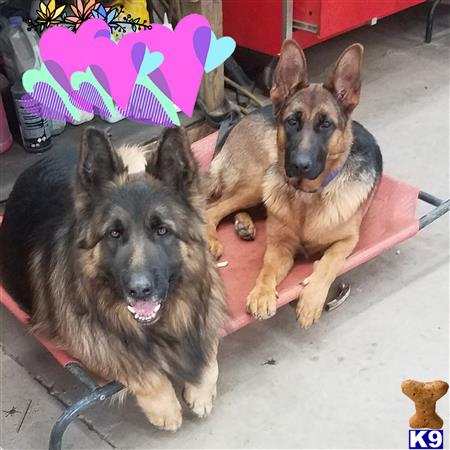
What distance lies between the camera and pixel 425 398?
2.06 meters

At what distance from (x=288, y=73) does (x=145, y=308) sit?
3.85 ft

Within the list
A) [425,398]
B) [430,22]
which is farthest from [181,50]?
[430,22]

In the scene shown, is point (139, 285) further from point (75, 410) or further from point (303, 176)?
point (303, 176)

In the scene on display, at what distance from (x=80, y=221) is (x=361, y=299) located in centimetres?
148

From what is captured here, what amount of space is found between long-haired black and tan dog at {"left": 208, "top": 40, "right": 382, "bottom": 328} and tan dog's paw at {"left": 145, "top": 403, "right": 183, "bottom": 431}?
0.48 metres

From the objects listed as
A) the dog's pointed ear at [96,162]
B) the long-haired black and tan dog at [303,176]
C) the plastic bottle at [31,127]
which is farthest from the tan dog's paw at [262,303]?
the plastic bottle at [31,127]

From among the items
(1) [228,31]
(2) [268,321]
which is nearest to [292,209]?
(2) [268,321]

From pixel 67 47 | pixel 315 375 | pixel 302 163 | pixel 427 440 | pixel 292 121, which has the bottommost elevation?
pixel 315 375

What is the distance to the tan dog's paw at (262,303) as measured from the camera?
2514 millimetres

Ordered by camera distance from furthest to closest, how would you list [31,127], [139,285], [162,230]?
[31,127] → [162,230] → [139,285]

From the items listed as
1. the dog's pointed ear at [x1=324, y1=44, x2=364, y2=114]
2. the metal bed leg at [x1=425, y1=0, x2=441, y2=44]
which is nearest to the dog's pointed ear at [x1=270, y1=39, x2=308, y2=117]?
the dog's pointed ear at [x1=324, y1=44, x2=364, y2=114]

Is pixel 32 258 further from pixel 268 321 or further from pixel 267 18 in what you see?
pixel 267 18

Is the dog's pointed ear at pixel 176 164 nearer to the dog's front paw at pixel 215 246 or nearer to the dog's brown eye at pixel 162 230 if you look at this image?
the dog's brown eye at pixel 162 230

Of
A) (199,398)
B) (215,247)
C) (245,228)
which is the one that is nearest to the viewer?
(199,398)
